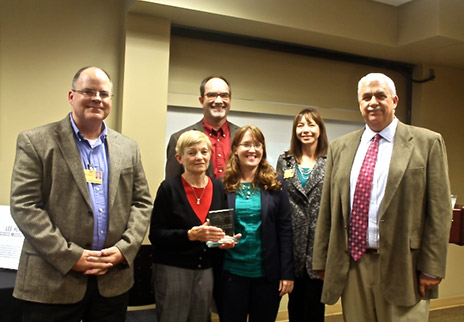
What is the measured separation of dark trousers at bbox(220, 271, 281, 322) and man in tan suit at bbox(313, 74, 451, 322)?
318mm

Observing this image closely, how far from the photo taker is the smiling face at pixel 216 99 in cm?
279

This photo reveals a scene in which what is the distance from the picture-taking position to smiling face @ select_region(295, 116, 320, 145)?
2660mm

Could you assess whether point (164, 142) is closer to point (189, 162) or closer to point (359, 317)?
point (189, 162)

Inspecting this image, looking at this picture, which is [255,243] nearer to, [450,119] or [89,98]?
[89,98]

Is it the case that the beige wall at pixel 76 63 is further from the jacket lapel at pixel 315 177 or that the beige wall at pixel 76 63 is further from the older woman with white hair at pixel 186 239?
the jacket lapel at pixel 315 177

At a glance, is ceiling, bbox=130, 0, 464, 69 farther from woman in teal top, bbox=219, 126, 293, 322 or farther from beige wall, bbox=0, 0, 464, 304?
woman in teal top, bbox=219, 126, 293, 322

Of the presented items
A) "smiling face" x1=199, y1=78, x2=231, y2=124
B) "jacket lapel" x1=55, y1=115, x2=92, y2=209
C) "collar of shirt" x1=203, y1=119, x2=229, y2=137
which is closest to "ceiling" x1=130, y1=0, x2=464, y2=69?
"smiling face" x1=199, y1=78, x2=231, y2=124

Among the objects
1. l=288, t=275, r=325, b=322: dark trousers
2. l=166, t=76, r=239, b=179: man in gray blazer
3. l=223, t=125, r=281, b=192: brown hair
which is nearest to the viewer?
l=223, t=125, r=281, b=192: brown hair

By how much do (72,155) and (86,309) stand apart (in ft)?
2.31

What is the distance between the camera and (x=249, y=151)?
2389 mm

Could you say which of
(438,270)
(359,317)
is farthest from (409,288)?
(359,317)

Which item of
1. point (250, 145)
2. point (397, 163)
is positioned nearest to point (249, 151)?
point (250, 145)

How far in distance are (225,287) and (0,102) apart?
7.12 feet

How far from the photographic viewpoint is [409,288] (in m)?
1.94
